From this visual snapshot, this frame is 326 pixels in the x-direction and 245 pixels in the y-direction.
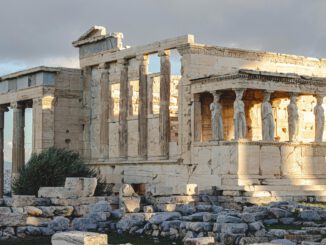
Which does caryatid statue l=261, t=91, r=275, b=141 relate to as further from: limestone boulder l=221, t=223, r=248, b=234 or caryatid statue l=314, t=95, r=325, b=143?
limestone boulder l=221, t=223, r=248, b=234

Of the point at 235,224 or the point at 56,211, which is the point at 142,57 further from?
the point at 235,224

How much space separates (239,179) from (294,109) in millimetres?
3109

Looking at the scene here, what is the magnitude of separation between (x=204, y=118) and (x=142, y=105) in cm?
248

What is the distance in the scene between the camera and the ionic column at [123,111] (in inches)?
1019

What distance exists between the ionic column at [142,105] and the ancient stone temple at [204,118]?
0.03 m

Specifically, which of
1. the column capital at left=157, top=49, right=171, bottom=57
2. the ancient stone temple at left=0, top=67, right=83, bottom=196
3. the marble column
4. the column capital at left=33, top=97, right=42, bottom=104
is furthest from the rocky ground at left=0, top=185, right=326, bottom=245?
the column capital at left=33, top=97, right=42, bottom=104

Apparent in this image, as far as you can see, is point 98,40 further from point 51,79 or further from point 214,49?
point 214,49

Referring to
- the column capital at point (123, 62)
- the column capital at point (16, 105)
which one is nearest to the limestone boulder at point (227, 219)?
the column capital at point (123, 62)

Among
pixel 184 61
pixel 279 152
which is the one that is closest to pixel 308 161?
pixel 279 152

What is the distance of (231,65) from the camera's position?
24281 millimetres

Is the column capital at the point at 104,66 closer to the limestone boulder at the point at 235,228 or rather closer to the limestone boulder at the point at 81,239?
the limestone boulder at the point at 235,228

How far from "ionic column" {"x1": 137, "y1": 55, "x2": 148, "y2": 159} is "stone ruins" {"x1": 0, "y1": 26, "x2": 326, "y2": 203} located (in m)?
0.03

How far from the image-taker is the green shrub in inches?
927

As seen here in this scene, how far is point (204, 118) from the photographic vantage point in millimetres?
23516
